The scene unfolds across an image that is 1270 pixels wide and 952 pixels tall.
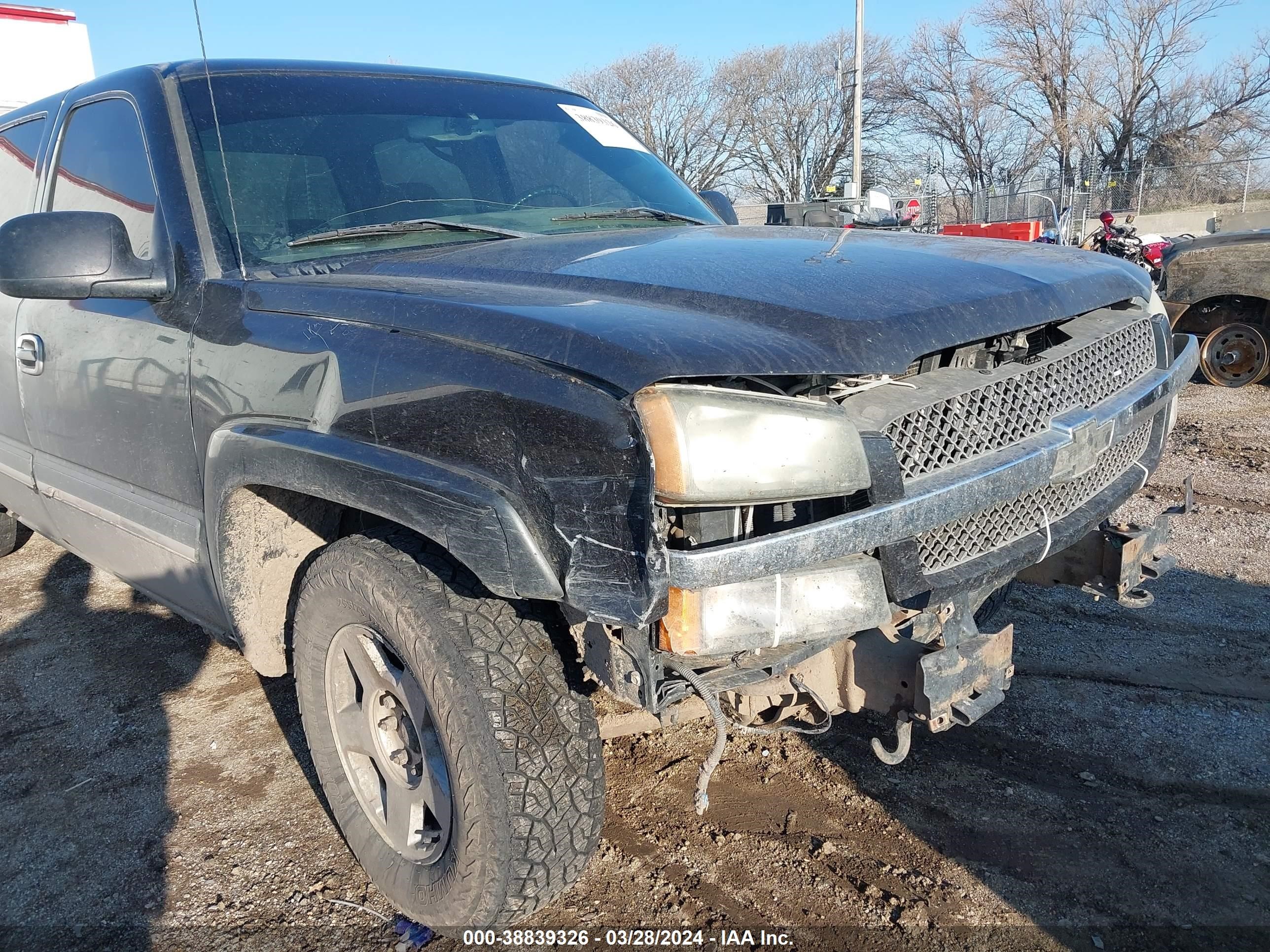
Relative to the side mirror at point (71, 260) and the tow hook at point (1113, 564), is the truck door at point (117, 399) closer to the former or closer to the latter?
the side mirror at point (71, 260)

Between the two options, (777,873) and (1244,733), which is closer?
(777,873)

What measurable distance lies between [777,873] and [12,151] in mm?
3756

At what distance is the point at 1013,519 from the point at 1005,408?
25cm

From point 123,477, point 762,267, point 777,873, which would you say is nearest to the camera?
point 762,267

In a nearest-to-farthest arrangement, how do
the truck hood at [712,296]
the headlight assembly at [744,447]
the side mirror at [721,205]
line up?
1. the headlight assembly at [744,447]
2. the truck hood at [712,296]
3. the side mirror at [721,205]

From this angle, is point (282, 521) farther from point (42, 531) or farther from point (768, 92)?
point (768, 92)

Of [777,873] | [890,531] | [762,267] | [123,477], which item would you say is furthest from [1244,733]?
[123,477]

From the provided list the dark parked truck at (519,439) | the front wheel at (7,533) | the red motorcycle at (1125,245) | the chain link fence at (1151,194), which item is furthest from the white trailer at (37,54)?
the chain link fence at (1151,194)

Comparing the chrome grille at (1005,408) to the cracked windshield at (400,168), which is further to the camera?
the cracked windshield at (400,168)

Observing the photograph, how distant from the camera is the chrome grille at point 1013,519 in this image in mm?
1955

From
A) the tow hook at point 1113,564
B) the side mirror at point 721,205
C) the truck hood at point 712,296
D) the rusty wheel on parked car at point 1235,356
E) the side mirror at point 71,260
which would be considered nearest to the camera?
the truck hood at point 712,296

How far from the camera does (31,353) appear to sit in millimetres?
3232

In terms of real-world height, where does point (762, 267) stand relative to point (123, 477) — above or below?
above

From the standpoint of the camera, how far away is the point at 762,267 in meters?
2.23
